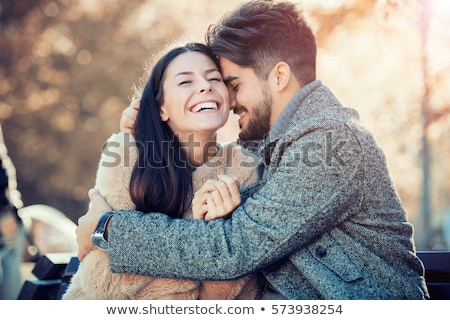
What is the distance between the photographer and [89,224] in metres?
2.48

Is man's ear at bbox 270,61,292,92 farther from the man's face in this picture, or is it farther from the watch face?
the watch face

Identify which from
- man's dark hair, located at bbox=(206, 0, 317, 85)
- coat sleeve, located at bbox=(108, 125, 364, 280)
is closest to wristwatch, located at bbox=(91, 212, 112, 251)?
coat sleeve, located at bbox=(108, 125, 364, 280)

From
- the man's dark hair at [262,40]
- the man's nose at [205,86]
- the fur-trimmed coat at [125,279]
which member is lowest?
the fur-trimmed coat at [125,279]

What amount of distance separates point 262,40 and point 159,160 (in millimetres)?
845

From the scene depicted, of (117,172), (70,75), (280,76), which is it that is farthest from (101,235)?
(70,75)

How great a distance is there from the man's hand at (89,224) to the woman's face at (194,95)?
2.05 ft

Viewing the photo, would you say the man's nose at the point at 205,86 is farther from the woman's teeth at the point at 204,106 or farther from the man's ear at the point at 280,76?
the man's ear at the point at 280,76

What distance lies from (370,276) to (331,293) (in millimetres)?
193

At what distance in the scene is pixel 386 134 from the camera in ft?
18.7

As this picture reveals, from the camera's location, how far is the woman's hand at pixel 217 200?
7.78 feet

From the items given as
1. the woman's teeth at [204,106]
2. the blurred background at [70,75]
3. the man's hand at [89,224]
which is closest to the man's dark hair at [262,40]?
the woman's teeth at [204,106]

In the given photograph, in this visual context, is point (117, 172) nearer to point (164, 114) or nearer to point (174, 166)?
point (174, 166)
